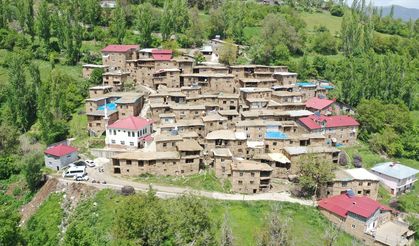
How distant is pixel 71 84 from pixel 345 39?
197 feet

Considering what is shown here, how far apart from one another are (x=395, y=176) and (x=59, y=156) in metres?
38.9

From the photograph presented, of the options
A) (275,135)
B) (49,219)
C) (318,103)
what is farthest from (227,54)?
(49,219)

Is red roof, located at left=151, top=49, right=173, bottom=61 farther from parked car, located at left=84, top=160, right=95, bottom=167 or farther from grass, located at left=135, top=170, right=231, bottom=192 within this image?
grass, located at left=135, top=170, right=231, bottom=192

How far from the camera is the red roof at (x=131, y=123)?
161 feet

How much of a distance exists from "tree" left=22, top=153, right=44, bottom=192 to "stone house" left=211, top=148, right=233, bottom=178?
63.3 feet

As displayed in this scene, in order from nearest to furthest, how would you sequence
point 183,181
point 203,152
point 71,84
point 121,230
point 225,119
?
point 121,230 → point 183,181 → point 203,152 → point 225,119 → point 71,84

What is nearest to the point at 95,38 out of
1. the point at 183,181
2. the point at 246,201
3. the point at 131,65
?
the point at 131,65

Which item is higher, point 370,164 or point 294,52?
point 294,52

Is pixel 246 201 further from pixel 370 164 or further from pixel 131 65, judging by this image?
pixel 131 65

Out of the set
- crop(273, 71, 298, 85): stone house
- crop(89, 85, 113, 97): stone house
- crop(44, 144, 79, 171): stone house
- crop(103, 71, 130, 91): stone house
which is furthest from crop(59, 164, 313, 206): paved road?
crop(273, 71, 298, 85): stone house

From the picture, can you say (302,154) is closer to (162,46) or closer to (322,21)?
(162,46)

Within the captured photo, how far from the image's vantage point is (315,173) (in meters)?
43.8

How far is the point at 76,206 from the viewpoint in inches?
1613

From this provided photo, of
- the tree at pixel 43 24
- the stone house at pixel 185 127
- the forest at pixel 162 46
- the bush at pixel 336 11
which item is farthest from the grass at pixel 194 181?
the bush at pixel 336 11
